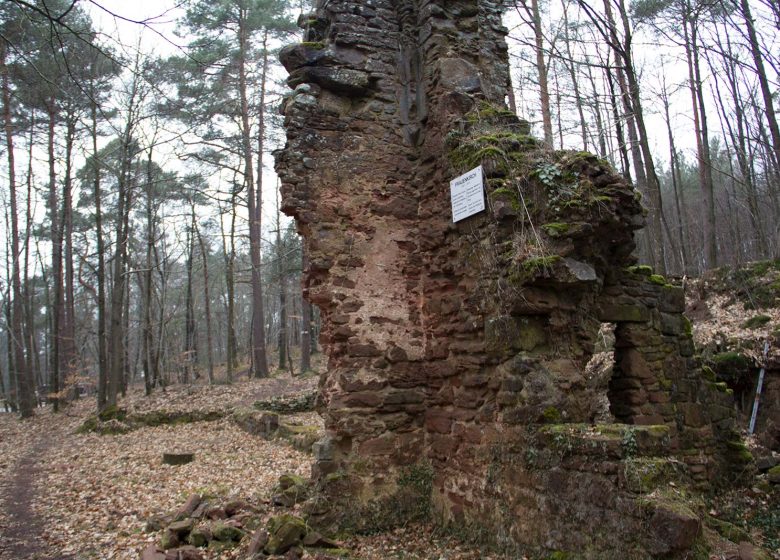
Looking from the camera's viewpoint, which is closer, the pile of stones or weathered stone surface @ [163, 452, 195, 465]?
the pile of stones

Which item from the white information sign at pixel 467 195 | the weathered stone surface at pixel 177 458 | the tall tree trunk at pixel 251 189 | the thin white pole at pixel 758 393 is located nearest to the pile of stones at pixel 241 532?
the white information sign at pixel 467 195

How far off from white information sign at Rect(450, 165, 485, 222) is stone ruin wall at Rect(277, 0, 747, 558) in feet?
0.44

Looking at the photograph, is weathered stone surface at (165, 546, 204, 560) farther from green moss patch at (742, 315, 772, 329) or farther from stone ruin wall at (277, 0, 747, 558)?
green moss patch at (742, 315, 772, 329)

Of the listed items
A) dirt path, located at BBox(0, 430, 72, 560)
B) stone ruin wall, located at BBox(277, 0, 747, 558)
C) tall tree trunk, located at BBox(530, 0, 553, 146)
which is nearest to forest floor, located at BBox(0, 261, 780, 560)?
dirt path, located at BBox(0, 430, 72, 560)

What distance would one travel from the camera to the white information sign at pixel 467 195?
5.62 m

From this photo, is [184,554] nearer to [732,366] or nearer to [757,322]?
[732,366]

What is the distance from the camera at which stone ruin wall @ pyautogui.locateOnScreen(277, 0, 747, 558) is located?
15.7 feet

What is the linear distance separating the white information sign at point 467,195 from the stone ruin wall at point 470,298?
135mm

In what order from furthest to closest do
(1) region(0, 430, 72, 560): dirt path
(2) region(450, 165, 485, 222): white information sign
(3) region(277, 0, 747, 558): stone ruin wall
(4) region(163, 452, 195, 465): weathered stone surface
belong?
(4) region(163, 452, 195, 465): weathered stone surface < (1) region(0, 430, 72, 560): dirt path < (2) region(450, 165, 485, 222): white information sign < (3) region(277, 0, 747, 558): stone ruin wall

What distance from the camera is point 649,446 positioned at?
3998 mm

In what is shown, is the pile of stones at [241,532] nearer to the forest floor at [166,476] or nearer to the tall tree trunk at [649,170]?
the forest floor at [166,476]

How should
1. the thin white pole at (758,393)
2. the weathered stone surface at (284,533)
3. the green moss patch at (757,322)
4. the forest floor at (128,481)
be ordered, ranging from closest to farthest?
the weathered stone surface at (284,533), the forest floor at (128,481), the thin white pole at (758,393), the green moss patch at (757,322)

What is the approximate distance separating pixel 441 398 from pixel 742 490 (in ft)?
14.6

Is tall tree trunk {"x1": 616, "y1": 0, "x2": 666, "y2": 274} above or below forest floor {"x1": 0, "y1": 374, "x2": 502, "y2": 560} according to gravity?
above
